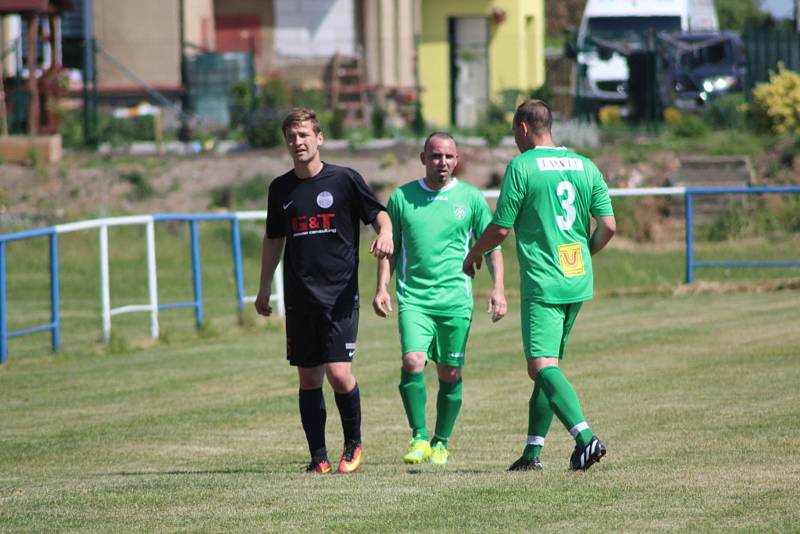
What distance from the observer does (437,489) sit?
7.42 m

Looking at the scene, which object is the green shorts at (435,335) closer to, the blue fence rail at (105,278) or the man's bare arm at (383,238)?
the man's bare arm at (383,238)

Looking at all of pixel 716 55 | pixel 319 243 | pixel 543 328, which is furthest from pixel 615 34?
pixel 543 328

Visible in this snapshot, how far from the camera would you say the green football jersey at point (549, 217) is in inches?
320

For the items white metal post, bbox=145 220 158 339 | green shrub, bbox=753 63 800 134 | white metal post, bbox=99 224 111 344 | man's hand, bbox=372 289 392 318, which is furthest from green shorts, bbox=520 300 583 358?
green shrub, bbox=753 63 800 134

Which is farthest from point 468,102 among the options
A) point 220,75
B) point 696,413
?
point 696,413

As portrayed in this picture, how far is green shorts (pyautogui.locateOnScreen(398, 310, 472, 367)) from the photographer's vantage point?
9.13m

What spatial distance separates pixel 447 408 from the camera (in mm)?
9359

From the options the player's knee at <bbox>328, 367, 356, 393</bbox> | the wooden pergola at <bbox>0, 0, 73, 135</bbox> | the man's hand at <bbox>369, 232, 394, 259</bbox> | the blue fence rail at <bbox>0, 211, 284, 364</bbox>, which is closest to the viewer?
the man's hand at <bbox>369, 232, 394, 259</bbox>

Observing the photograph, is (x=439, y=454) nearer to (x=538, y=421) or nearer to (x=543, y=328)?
(x=538, y=421)

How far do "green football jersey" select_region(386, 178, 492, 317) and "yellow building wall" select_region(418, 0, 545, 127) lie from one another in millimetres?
26554

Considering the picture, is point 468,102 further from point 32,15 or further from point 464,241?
point 464,241

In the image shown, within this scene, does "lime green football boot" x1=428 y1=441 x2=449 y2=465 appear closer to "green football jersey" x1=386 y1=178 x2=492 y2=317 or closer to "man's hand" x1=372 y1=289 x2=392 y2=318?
"green football jersey" x1=386 y1=178 x2=492 y2=317

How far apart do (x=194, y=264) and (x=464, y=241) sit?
33.0 feet

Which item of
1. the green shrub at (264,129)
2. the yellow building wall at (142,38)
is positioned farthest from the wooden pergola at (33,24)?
the green shrub at (264,129)
